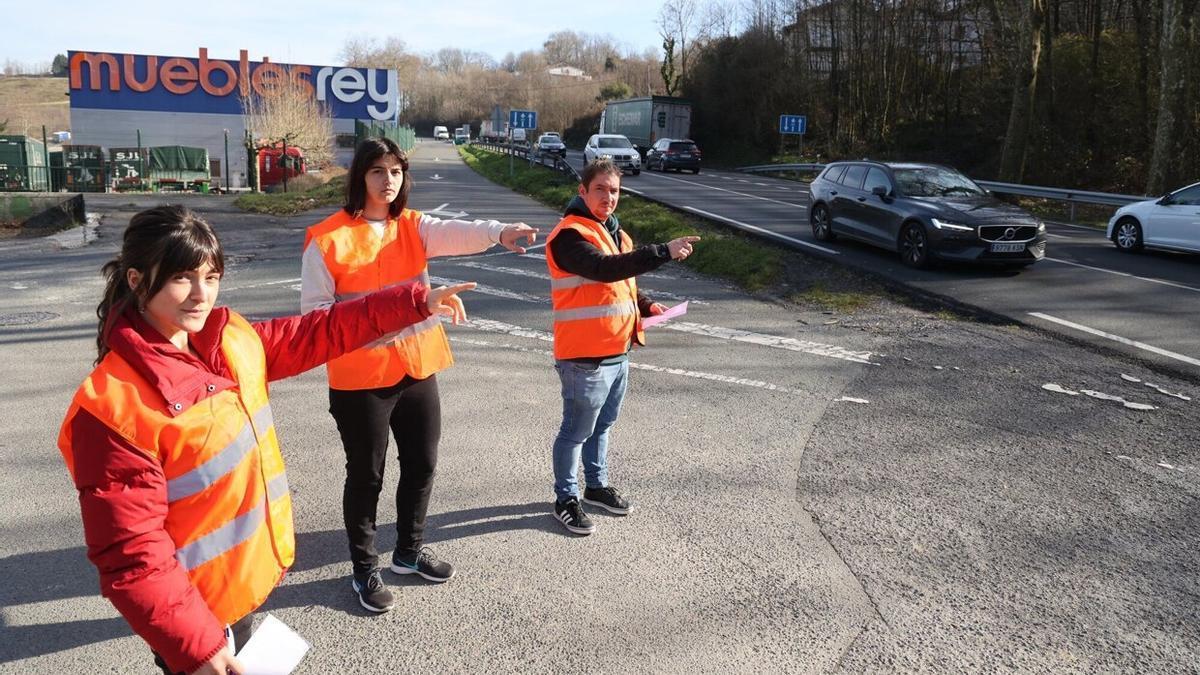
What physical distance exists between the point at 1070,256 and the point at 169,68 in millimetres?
51409

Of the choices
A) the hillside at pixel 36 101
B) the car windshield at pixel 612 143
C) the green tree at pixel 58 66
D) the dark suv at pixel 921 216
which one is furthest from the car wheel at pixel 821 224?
the green tree at pixel 58 66

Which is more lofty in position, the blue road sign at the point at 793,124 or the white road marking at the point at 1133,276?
the blue road sign at the point at 793,124

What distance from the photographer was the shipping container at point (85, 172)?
31016 millimetres

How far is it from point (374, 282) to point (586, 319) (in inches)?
44.9

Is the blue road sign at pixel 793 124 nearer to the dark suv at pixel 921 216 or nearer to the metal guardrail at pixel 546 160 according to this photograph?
the metal guardrail at pixel 546 160

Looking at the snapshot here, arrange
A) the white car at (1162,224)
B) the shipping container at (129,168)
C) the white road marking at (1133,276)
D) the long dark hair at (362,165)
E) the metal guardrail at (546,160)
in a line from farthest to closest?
the shipping container at (129,168), the metal guardrail at (546,160), the white car at (1162,224), the white road marking at (1133,276), the long dark hair at (362,165)

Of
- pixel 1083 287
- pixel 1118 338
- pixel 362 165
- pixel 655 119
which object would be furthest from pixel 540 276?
pixel 655 119

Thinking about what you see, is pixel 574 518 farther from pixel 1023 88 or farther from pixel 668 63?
pixel 668 63

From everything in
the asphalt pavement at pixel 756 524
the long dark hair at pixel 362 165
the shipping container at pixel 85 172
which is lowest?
the asphalt pavement at pixel 756 524

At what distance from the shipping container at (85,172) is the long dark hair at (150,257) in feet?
111

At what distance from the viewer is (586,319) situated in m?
4.21

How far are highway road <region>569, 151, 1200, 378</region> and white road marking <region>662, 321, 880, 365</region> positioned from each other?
8.90 ft

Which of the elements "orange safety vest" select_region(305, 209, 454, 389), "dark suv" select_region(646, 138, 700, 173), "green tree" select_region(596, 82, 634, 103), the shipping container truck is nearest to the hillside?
"green tree" select_region(596, 82, 634, 103)

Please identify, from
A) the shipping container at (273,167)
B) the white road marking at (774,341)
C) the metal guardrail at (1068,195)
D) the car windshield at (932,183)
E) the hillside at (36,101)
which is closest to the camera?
the white road marking at (774,341)
